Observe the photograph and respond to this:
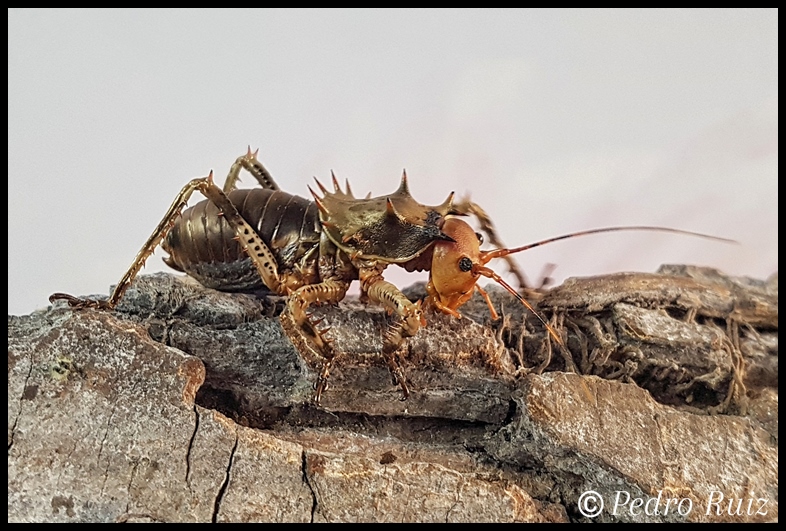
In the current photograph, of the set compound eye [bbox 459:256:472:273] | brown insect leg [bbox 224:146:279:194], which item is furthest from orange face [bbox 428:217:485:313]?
brown insect leg [bbox 224:146:279:194]

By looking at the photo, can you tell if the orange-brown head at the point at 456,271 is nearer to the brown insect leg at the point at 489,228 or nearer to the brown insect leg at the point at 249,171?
the brown insect leg at the point at 489,228

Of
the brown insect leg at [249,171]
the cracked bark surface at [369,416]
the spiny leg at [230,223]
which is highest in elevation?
the brown insect leg at [249,171]

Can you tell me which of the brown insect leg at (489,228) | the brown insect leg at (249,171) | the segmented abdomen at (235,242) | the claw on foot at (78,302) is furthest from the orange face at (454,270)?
the claw on foot at (78,302)

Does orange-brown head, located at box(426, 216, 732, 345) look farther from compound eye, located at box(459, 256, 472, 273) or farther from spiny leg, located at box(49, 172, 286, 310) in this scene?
spiny leg, located at box(49, 172, 286, 310)

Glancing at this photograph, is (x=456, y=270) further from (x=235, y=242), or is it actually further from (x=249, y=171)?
(x=249, y=171)

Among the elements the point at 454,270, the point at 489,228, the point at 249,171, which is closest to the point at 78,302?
the point at 249,171
